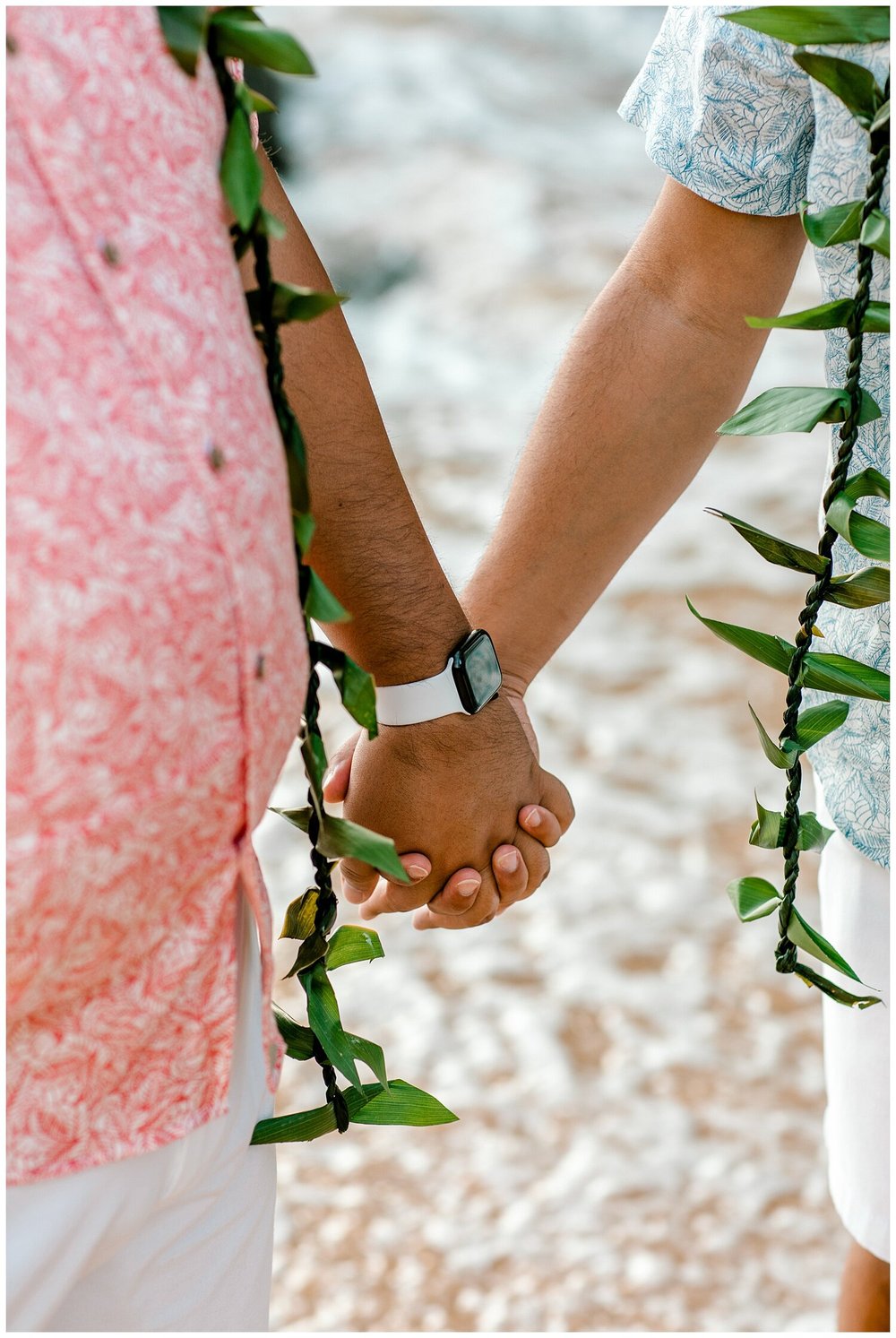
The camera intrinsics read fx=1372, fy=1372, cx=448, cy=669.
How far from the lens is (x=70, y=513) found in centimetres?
65

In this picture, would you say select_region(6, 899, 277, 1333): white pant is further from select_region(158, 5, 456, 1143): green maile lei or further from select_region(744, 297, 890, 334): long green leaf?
select_region(744, 297, 890, 334): long green leaf

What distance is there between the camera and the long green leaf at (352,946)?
1.01m

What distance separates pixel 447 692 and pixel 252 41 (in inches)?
24.5

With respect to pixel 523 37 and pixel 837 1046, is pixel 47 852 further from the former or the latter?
pixel 523 37

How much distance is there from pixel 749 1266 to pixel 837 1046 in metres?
0.62

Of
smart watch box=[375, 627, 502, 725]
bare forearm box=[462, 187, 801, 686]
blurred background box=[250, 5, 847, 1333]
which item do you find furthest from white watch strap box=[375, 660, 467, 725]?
blurred background box=[250, 5, 847, 1333]


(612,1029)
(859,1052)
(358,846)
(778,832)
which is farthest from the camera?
(612,1029)

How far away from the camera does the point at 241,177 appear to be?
29.1 inches

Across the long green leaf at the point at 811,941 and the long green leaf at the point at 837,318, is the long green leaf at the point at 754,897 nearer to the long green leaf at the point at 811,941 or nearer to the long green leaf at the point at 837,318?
the long green leaf at the point at 811,941

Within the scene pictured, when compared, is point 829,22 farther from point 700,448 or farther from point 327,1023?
point 327,1023

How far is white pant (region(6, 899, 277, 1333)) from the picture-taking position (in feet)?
2.52

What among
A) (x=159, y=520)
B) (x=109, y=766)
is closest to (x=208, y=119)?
(x=159, y=520)

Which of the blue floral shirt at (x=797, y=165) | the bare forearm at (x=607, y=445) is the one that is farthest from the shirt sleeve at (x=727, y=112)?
the bare forearm at (x=607, y=445)

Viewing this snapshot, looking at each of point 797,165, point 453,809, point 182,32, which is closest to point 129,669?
point 182,32
